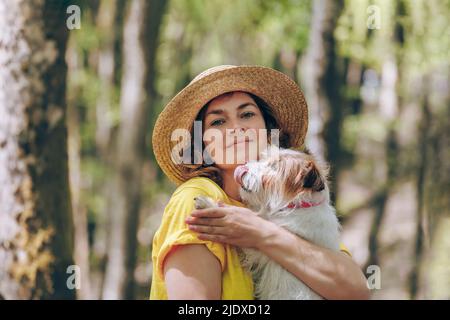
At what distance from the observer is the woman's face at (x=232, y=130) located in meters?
2.93

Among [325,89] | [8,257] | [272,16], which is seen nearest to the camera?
[8,257]

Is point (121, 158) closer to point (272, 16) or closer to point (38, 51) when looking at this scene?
point (272, 16)

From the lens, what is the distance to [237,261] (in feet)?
8.95

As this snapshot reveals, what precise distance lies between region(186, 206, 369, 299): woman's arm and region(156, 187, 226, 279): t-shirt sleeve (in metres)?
0.08

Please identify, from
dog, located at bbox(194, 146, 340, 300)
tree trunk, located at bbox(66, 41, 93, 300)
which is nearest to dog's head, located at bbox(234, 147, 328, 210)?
dog, located at bbox(194, 146, 340, 300)

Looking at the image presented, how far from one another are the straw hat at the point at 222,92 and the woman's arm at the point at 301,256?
2.06 ft

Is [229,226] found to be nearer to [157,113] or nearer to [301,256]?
[301,256]

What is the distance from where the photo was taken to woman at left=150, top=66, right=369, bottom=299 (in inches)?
99.9

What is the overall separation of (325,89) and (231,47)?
5276 millimetres

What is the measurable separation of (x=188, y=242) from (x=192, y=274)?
0.13 metres

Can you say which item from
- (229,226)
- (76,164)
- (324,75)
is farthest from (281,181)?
(76,164)

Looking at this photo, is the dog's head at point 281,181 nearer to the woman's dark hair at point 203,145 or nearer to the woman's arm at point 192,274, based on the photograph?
the woman's dark hair at point 203,145
